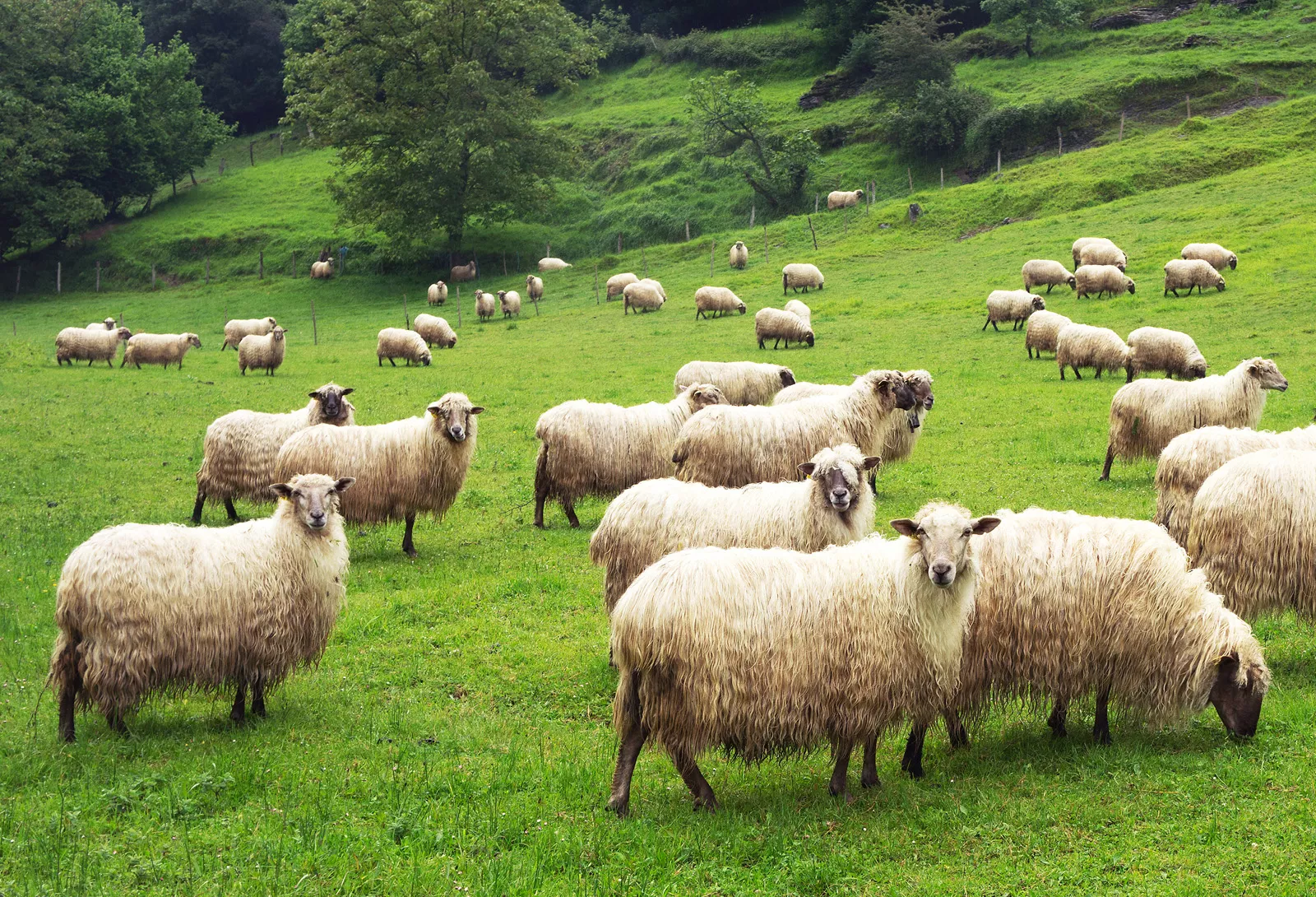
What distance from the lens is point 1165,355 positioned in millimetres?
20984

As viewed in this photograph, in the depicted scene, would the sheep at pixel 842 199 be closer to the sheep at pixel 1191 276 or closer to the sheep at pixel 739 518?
the sheep at pixel 1191 276

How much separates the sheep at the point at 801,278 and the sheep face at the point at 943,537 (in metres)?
30.0

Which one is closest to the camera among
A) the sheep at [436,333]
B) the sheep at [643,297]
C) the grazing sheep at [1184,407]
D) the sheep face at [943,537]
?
the sheep face at [943,537]

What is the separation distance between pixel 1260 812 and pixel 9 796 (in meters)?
7.51

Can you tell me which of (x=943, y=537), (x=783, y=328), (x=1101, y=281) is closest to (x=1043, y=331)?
(x=1101, y=281)

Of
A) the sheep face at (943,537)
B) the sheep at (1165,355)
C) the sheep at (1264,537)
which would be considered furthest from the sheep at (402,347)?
the sheep face at (943,537)

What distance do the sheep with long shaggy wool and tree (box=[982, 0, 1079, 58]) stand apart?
54.0 metres

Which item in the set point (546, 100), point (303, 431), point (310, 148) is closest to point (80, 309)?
point (310, 148)

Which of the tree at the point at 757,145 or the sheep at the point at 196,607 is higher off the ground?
the tree at the point at 757,145

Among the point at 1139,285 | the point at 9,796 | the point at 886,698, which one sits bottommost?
the point at 9,796

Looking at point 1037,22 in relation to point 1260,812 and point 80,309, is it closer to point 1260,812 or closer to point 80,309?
point 80,309

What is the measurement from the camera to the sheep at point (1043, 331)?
970 inches

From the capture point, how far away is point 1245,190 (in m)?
36.1

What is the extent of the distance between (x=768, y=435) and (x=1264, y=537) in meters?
5.64
